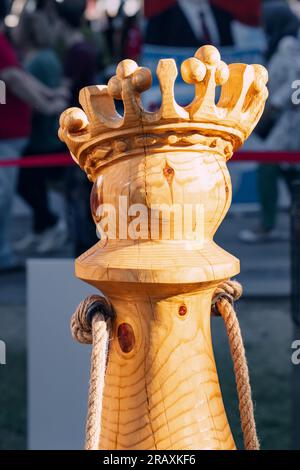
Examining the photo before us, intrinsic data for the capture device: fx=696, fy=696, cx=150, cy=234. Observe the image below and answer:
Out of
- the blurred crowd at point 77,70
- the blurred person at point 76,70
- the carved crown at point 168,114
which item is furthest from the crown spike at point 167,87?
the blurred person at point 76,70

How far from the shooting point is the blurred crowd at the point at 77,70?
4.07 m

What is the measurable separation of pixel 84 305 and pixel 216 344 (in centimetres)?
201

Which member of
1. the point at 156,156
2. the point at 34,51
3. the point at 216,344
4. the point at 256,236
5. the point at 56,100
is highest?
the point at 34,51

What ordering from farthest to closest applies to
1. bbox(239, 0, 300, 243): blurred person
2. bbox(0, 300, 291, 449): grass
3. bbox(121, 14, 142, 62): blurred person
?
bbox(121, 14, 142, 62): blurred person, bbox(239, 0, 300, 243): blurred person, bbox(0, 300, 291, 449): grass

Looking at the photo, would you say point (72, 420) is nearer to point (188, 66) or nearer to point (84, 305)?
point (84, 305)

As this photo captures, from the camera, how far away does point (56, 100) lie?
424cm

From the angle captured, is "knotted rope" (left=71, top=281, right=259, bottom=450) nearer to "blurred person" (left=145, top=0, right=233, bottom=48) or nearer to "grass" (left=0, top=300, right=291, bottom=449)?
"grass" (left=0, top=300, right=291, bottom=449)

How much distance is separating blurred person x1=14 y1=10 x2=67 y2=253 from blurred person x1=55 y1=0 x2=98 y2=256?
88mm

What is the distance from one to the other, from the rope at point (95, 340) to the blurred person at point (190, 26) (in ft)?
11.3

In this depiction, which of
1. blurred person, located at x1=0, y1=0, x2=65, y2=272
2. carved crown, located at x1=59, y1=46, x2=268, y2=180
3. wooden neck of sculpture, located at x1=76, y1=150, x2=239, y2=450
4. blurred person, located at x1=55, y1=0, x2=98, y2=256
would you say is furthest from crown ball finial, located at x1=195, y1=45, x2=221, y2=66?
blurred person, located at x1=0, y1=0, x2=65, y2=272

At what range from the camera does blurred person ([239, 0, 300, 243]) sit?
401 centimetres

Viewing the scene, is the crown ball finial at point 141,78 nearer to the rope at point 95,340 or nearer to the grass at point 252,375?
the rope at point 95,340

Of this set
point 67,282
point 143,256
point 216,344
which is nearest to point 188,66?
point 143,256
